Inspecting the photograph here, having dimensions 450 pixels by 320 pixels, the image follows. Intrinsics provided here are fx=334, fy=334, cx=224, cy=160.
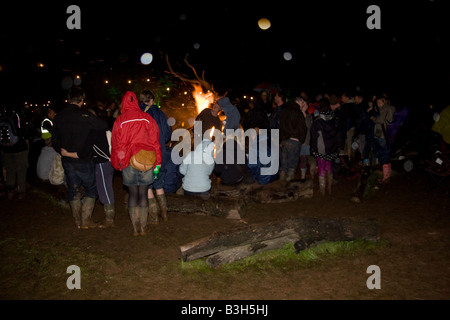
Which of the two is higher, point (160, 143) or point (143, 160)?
point (160, 143)

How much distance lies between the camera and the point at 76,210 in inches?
220

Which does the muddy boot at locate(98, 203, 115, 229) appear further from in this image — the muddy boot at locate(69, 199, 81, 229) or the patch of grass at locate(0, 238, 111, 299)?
the patch of grass at locate(0, 238, 111, 299)

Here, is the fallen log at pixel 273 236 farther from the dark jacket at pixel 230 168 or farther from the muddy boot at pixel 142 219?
the dark jacket at pixel 230 168

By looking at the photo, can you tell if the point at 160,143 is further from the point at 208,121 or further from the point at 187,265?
the point at 187,265

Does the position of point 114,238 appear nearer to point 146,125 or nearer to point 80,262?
point 80,262

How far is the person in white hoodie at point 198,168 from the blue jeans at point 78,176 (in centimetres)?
156

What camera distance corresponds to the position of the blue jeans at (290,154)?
7773mm

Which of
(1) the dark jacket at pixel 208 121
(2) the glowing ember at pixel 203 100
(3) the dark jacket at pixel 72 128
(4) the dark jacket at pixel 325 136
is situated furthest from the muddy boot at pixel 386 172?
(3) the dark jacket at pixel 72 128

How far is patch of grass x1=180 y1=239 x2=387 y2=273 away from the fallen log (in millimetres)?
73

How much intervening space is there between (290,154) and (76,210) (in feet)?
15.4

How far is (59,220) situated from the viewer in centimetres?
611

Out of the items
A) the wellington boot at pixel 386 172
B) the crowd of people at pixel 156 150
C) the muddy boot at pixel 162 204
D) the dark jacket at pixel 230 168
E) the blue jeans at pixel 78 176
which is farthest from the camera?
the wellington boot at pixel 386 172

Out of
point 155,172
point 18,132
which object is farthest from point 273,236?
point 18,132

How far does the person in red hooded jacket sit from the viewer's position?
4898 mm
